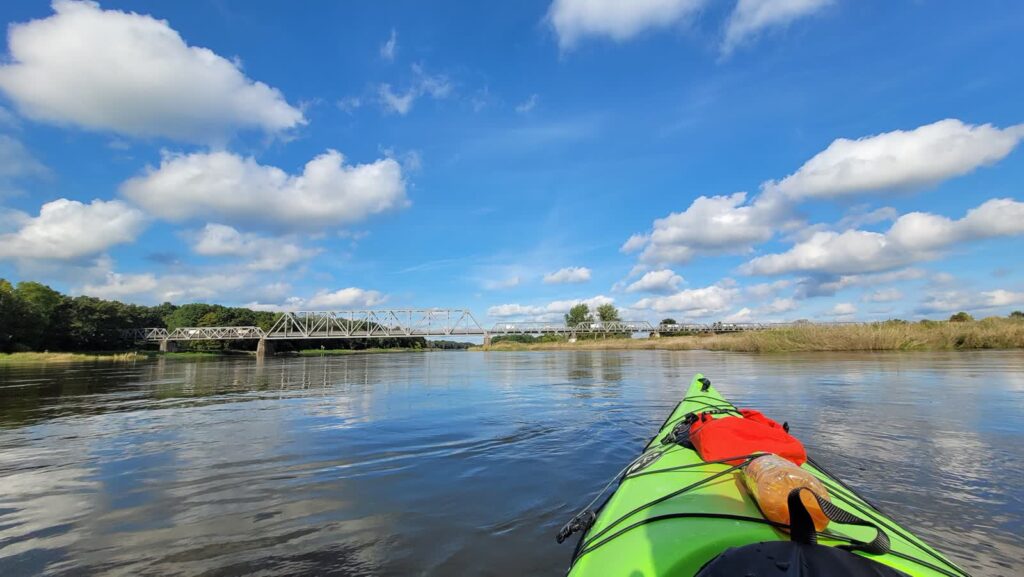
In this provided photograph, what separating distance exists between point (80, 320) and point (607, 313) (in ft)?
381

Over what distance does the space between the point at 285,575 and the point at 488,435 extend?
6279 millimetres

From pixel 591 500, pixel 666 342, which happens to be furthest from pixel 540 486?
pixel 666 342

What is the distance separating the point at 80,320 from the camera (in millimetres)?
75688

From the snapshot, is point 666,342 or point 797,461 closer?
point 797,461

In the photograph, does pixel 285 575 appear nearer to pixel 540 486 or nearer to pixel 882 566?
pixel 540 486

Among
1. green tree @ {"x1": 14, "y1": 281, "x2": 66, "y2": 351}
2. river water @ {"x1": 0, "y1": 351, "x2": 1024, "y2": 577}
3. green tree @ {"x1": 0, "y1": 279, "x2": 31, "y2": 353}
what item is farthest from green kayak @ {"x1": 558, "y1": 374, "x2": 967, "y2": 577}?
green tree @ {"x1": 14, "y1": 281, "x2": 66, "y2": 351}

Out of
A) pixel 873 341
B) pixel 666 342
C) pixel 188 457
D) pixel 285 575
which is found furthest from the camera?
pixel 666 342

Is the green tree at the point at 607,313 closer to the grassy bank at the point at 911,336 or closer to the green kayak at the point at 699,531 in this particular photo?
the grassy bank at the point at 911,336

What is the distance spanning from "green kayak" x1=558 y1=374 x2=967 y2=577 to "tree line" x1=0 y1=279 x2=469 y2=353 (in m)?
80.9

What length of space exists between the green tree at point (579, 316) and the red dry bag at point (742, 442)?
135 metres

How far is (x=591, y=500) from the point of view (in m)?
5.98

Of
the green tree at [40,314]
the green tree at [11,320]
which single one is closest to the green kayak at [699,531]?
the green tree at [11,320]

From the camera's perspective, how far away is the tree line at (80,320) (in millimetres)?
58938

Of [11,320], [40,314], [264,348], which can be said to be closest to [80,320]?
[40,314]
